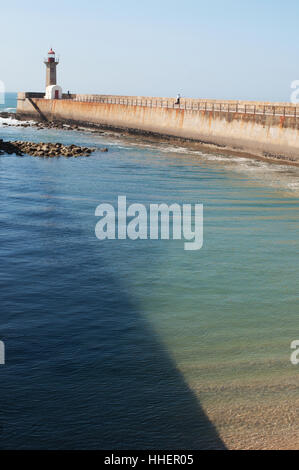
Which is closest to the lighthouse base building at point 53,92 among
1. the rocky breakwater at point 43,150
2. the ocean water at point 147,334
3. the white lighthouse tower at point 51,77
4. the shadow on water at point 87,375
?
the white lighthouse tower at point 51,77

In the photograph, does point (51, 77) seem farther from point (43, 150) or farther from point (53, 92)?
point (43, 150)

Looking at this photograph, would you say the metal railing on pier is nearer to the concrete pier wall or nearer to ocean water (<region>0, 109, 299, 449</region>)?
the concrete pier wall

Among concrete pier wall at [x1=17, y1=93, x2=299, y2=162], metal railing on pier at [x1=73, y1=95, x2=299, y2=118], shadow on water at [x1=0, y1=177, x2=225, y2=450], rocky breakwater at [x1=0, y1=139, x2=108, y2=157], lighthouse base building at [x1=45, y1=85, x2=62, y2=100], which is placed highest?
lighthouse base building at [x1=45, y1=85, x2=62, y2=100]

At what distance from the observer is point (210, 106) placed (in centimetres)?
4203

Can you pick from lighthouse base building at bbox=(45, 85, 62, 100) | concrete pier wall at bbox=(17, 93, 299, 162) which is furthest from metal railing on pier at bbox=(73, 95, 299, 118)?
lighthouse base building at bbox=(45, 85, 62, 100)

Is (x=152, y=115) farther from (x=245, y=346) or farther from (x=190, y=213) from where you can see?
(x=245, y=346)

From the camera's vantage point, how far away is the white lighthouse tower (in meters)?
64.3

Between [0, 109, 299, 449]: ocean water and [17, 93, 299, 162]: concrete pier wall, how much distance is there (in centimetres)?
1525

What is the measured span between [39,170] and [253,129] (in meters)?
13.5

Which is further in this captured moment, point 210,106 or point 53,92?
point 53,92

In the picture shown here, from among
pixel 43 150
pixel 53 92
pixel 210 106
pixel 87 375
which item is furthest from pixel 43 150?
pixel 53 92

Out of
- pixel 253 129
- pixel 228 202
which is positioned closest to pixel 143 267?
pixel 228 202

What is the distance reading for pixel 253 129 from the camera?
32281mm

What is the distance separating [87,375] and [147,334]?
4.45 ft
